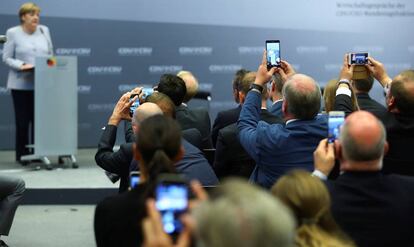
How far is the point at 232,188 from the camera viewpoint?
2.02 m

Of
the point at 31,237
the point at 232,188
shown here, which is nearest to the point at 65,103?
the point at 31,237

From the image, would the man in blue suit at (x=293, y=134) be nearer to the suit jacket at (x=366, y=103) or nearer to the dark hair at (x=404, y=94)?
the dark hair at (x=404, y=94)

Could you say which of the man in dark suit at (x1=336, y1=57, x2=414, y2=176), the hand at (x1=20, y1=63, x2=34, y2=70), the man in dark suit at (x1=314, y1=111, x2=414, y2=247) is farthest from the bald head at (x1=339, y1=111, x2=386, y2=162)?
the hand at (x1=20, y1=63, x2=34, y2=70)

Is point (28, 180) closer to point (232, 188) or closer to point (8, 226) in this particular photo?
point (8, 226)

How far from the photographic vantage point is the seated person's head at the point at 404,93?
424cm

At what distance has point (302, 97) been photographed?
4.12 meters

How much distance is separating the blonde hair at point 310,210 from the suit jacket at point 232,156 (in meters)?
2.38

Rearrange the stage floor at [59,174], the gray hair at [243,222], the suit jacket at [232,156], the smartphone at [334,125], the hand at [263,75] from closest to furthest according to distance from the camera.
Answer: the gray hair at [243,222] < the smartphone at [334,125] < the hand at [263,75] < the suit jacket at [232,156] < the stage floor at [59,174]

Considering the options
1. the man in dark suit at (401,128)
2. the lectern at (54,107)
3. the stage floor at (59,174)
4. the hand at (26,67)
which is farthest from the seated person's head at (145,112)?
the hand at (26,67)

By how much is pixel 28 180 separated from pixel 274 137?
13.8ft

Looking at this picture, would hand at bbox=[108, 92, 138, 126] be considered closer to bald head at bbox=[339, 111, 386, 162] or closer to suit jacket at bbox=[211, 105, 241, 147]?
suit jacket at bbox=[211, 105, 241, 147]

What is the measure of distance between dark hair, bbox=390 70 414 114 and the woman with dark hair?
1.57 m

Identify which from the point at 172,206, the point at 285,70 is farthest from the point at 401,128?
the point at 172,206

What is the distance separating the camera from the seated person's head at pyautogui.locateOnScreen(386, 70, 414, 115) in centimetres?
424
